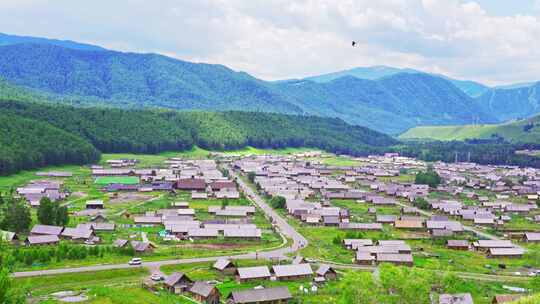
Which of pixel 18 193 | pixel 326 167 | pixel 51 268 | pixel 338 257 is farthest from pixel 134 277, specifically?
pixel 326 167

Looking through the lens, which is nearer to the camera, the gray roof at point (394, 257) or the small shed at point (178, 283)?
the small shed at point (178, 283)

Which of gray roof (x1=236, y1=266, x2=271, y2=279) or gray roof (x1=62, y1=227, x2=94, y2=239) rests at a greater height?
gray roof (x1=62, y1=227, x2=94, y2=239)

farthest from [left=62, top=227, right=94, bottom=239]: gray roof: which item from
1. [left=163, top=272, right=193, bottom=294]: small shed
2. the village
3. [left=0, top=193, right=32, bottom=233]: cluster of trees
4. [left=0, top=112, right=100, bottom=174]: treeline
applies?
[left=0, top=112, right=100, bottom=174]: treeline

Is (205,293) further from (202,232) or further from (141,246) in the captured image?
(202,232)

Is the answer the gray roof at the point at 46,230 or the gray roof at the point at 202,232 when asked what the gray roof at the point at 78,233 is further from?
the gray roof at the point at 202,232

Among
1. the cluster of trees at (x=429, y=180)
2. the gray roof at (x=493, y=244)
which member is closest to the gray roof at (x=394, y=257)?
the gray roof at (x=493, y=244)

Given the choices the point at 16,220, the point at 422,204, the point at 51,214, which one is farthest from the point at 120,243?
the point at 422,204

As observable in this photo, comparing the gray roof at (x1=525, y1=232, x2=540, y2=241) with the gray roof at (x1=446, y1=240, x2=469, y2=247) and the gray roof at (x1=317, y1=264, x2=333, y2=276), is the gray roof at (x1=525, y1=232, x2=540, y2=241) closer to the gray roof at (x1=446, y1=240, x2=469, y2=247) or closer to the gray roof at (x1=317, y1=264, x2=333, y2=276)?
the gray roof at (x1=446, y1=240, x2=469, y2=247)
